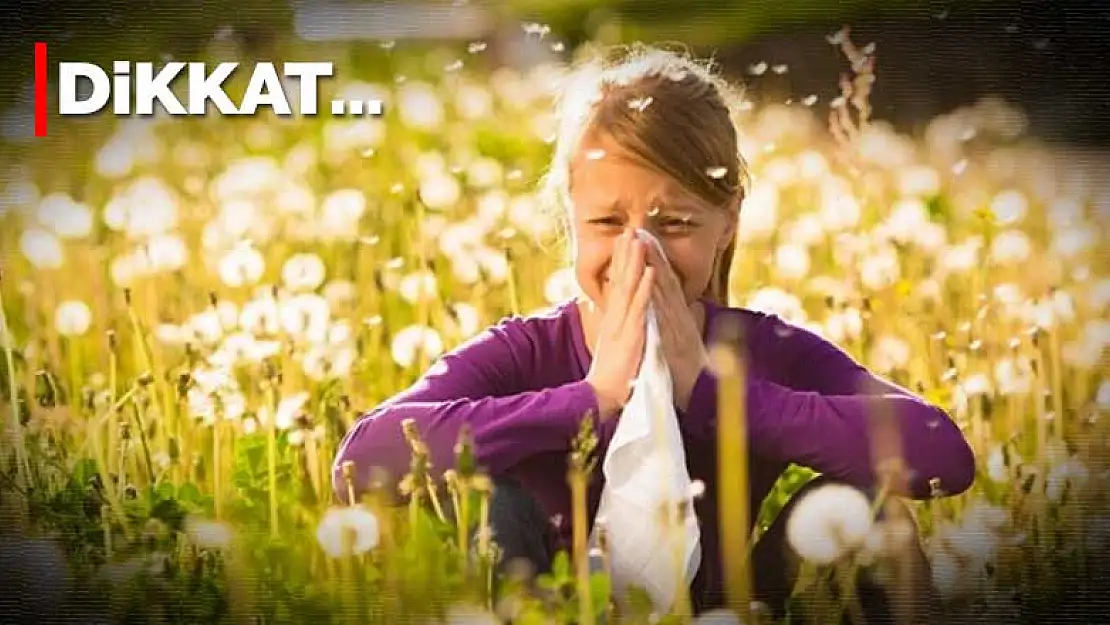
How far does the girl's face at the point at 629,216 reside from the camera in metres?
2.20

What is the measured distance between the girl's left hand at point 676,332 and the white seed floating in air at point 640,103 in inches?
7.0

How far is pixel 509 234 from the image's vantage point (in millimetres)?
2428

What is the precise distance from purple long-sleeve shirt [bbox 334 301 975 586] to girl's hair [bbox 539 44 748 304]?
0.14 metres

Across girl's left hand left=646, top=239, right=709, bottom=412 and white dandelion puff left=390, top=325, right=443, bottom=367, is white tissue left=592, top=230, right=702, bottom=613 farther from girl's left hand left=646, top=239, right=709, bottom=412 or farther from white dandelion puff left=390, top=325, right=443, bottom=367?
white dandelion puff left=390, top=325, right=443, bottom=367

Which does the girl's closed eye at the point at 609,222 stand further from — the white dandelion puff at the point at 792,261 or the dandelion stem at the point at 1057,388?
the dandelion stem at the point at 1057,388

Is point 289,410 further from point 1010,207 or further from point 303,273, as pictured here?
point 1010,207

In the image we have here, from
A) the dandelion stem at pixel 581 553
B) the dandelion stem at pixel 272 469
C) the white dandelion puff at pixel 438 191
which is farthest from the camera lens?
the white dandelion puff at pixel 438 191

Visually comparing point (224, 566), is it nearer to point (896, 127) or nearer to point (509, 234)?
point (509, 234)

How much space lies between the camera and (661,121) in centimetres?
221

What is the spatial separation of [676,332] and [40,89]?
3.03 feet

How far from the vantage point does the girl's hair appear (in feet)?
7.24

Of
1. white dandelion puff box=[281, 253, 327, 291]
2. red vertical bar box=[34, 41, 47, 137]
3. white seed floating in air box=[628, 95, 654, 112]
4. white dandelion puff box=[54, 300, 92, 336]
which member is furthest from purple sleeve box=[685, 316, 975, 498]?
red vertical bar box=[34, 41, 47, 137]

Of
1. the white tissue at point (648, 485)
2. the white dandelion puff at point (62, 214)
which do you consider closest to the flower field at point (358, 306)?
the white dandelion puff at point (62, 214)

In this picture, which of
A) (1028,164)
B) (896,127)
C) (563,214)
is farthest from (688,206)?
(1028,164)
